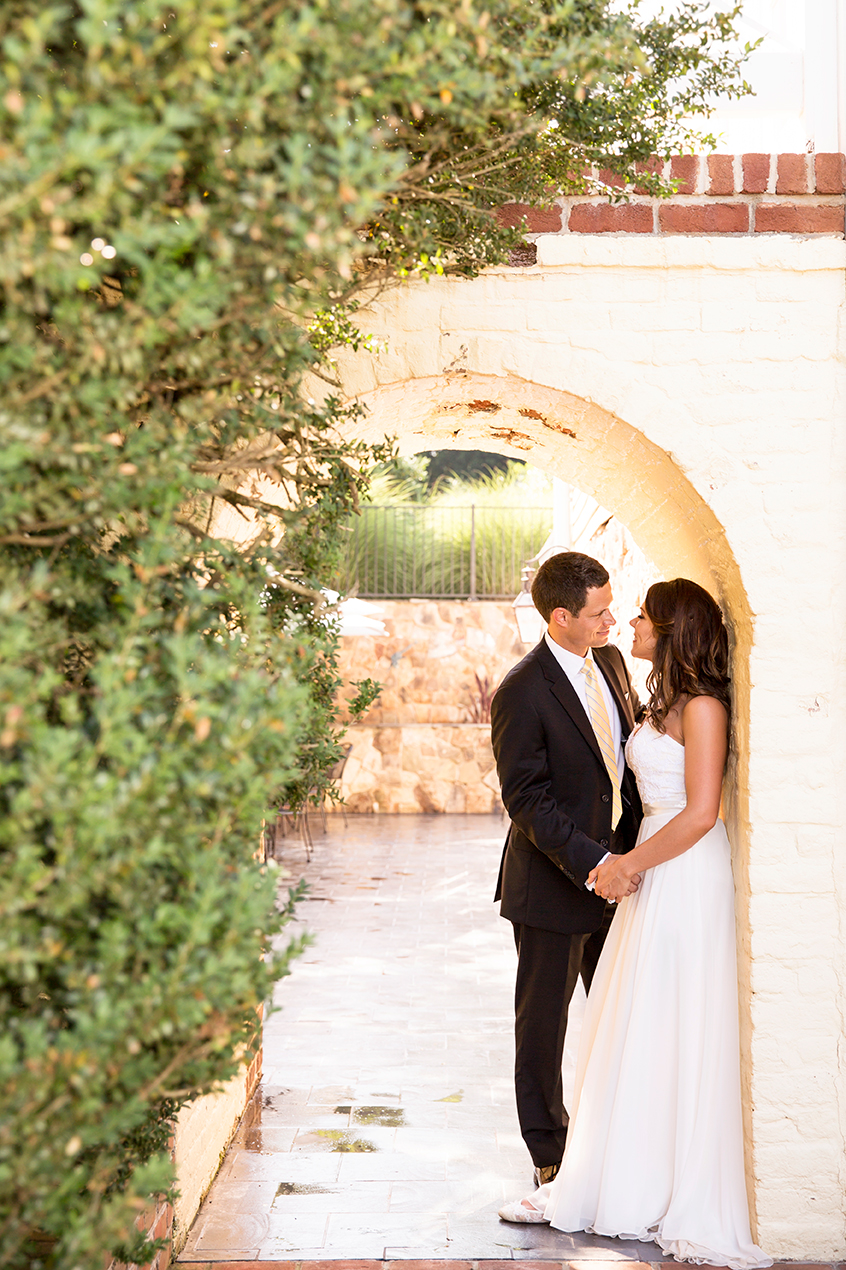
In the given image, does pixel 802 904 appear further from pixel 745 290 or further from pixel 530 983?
pixel 745 290

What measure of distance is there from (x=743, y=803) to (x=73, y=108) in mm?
2517

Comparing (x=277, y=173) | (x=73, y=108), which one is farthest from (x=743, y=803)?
(x=73, y=108)

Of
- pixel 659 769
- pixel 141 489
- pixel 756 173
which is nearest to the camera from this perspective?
pixel 141 489

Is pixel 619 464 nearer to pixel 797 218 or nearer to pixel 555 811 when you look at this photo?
pixel 797 218

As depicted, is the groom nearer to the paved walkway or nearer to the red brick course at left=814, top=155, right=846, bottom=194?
the paved walkway

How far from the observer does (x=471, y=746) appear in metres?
12.4

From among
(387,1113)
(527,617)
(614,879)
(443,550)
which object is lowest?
(387,1113)

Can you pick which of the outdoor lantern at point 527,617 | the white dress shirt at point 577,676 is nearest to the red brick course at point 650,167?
the white dress shirt at point 577,676

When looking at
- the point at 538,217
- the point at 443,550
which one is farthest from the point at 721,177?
the point at 443,550

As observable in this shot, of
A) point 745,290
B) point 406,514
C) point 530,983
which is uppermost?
point 406,514

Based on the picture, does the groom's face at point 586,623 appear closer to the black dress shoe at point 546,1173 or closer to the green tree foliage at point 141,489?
the black dress shoe at point 546,1173

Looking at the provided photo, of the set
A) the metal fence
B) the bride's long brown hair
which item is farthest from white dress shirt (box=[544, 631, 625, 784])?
the metal fence

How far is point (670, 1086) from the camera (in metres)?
3.09

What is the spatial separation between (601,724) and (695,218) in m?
1.62
